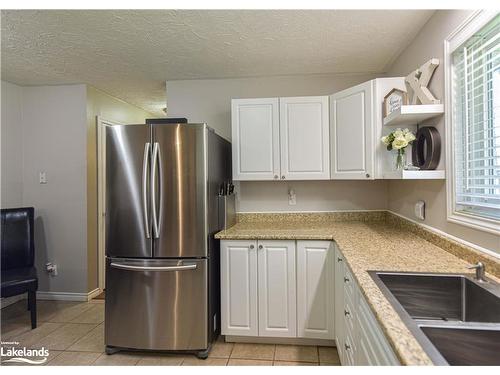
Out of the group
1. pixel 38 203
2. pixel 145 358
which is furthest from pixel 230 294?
pixel 38 203

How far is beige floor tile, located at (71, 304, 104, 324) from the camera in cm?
268

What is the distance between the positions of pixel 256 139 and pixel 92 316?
2254 millimetres

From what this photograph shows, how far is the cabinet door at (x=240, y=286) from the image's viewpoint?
219 centimetres

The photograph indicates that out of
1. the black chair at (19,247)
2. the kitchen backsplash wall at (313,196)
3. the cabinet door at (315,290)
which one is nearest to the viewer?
the cabinet door at (315,290)

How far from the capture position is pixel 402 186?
2.43m

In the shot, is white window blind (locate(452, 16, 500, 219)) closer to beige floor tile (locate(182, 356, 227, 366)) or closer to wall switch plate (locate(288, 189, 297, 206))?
wall switch plate (locate(288, 189, 297, 206))

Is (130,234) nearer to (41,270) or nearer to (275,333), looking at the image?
(275,333)

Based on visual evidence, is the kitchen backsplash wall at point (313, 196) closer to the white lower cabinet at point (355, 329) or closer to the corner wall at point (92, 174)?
the white lower cabinet at point (355, 329)

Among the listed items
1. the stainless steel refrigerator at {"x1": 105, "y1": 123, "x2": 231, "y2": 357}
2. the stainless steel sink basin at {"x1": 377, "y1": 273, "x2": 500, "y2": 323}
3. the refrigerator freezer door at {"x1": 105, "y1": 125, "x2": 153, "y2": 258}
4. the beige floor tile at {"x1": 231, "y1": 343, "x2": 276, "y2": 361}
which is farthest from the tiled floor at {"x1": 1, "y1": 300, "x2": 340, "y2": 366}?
the stainless steel sink basin at {"x1": 377, "y1": 273, "x2": 500, "y2": 323}

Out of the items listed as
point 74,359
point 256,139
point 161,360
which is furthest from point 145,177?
point 74,359

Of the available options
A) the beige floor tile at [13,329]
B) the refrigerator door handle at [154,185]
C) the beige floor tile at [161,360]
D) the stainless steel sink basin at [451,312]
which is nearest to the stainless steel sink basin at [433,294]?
the stainless steel sink basin at [451,312]

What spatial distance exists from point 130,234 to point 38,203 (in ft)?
5.91

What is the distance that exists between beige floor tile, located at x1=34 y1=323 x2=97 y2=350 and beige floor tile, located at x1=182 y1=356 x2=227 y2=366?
3.25 ft

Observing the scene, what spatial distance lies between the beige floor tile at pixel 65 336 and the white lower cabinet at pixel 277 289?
1.23m
